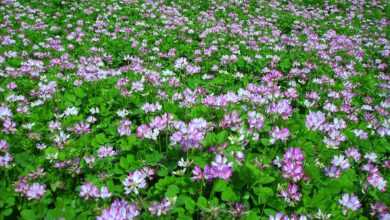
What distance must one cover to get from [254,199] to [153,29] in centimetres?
632

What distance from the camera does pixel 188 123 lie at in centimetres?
348

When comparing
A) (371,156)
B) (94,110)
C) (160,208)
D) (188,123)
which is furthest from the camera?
(94,110)

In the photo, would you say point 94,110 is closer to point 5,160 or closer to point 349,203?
point 5,160

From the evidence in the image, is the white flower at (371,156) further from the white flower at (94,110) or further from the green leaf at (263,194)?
the white flower at (94,110)

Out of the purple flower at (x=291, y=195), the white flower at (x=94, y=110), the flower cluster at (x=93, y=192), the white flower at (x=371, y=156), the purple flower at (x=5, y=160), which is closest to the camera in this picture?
the flower cluster at (x=93, y=192)

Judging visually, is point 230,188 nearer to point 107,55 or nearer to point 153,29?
point 107,55

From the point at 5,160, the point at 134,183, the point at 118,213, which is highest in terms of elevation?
the point at 118,213

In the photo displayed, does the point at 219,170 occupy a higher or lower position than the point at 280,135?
higher

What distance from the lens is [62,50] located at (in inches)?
252

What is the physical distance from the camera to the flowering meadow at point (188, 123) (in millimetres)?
2479

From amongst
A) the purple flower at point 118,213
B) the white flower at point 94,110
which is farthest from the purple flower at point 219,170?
the white flower at point 94,110

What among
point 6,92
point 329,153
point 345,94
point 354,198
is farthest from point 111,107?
point 345,94

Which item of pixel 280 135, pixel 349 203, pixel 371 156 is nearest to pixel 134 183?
pixel 280 135

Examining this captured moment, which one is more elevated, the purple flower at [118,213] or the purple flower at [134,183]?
the purple flower at [118,213]
